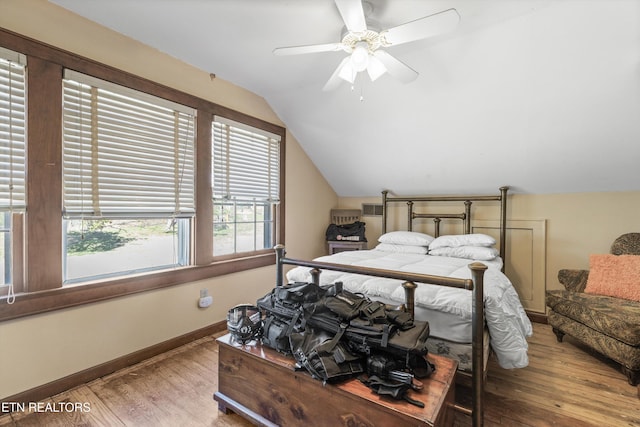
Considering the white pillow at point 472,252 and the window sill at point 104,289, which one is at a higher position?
A: the white pillow at point 472,252

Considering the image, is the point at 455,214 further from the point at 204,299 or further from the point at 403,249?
the point at 204,299

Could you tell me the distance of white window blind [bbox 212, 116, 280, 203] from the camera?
9.32ft

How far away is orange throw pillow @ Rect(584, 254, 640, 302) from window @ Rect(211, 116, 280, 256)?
3.11m

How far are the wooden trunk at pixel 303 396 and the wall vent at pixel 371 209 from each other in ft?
9.41

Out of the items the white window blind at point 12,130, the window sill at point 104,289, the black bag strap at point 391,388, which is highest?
the white window blind at point 12,130

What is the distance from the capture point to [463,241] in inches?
124

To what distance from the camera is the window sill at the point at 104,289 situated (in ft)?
5.60

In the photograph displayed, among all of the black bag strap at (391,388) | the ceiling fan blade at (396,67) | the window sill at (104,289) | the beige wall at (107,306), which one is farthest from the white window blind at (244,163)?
the black bag strap at (391,388)

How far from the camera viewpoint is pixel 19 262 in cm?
175

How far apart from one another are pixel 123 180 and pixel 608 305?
12.4ft

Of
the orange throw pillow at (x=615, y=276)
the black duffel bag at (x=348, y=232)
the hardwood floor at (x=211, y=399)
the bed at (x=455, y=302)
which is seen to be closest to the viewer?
the bed at (x=455, y=302)

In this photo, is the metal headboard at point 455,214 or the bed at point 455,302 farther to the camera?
the metal headboard at point 455,214

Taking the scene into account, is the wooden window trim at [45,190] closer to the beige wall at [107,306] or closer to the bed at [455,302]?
the beige wall at [107,306]

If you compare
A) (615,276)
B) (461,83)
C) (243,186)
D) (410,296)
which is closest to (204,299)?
(243,186)
